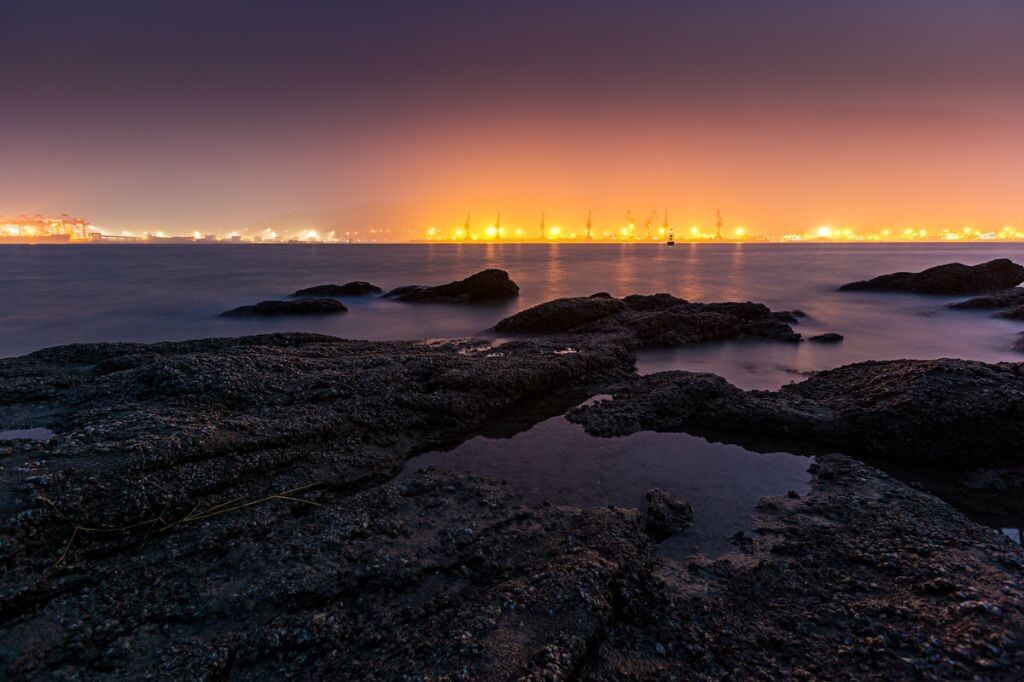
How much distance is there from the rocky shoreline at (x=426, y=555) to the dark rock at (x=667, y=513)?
111 millimetres

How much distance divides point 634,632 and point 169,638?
3.71 m

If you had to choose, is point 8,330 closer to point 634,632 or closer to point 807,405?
point 634,632

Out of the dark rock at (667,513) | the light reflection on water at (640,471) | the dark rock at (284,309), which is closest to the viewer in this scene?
the dark rock at (667,513)

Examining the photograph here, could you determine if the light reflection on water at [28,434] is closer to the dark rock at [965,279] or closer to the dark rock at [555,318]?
the dark rock at [555,318]

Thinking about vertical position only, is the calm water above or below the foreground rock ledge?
above

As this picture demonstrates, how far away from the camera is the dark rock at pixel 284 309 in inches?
850

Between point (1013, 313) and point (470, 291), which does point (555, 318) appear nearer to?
point (470, 291)

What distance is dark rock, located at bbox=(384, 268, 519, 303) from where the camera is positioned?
86.1 ft

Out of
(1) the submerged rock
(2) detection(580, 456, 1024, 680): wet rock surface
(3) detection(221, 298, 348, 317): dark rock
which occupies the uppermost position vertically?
(3) detection(221, 298, 348, 317): dark rock

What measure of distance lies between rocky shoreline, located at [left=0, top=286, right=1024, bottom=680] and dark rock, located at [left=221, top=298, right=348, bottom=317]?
1377cm

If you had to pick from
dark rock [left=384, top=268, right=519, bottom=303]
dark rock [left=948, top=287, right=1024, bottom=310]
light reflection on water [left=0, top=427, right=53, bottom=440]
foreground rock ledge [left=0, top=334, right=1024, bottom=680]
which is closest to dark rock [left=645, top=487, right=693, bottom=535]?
foreground rock ledge [left=0, top=334, right=1024, bottom=680]

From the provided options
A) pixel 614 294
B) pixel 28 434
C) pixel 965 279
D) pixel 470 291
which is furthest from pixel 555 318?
pixel 965 279

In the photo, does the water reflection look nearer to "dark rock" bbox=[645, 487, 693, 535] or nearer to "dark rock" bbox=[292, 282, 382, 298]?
"dark rock" bbox=[292, 282, 382, 298]

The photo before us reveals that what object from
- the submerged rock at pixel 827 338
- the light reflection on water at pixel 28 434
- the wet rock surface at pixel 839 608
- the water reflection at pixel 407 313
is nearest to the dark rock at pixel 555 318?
the water reflection at pixel 407 313
